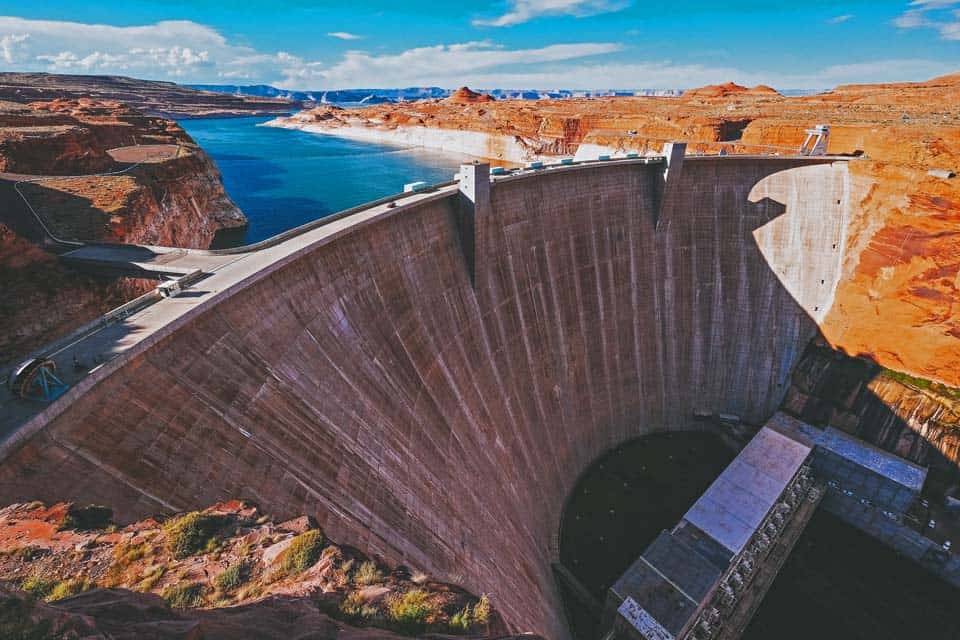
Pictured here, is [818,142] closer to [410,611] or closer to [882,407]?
[882,407]

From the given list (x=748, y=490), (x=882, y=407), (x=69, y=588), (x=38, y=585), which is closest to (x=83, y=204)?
(x=38, y=585)

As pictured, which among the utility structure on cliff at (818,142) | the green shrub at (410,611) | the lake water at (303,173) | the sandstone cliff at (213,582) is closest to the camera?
the sandstone cliff at (213,582)

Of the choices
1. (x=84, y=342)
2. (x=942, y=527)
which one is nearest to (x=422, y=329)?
(x=84, y=342)

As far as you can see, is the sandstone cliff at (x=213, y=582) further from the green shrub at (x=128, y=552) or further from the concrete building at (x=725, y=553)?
the concrete building at (x=725, y=553)

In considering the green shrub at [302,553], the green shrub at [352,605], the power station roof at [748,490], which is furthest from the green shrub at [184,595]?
the power station roof at [748,490]

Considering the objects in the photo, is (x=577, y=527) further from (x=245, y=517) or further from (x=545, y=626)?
(x=245, y=517)

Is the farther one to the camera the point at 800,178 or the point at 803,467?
the point at 800,178
